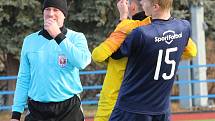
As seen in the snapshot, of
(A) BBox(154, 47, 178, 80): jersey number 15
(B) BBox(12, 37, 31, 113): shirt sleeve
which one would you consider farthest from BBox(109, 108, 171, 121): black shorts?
(B) BBox(12, 37, 31, 113): shirt sleeve

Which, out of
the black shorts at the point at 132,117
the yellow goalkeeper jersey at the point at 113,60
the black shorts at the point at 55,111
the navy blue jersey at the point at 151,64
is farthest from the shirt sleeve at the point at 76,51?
the black shorts at the point at 132,117

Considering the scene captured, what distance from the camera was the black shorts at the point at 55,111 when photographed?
4586 mm

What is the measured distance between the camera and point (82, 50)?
4.50 metres

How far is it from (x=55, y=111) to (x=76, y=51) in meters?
0.54

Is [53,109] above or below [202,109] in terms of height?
above

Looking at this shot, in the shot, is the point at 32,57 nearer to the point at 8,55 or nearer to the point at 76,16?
the point at 76,16

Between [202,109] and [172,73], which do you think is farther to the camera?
[202,109]

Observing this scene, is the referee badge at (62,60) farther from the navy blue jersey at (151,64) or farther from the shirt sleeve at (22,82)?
the navy blue jersey at (151,64)

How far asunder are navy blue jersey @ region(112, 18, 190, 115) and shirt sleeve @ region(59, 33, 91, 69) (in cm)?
48

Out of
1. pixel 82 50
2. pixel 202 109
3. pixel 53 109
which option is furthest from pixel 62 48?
pixel 202 109

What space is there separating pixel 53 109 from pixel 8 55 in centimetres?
1196

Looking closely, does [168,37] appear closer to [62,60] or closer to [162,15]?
[162,15]

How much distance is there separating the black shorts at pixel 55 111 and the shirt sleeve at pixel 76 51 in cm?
36

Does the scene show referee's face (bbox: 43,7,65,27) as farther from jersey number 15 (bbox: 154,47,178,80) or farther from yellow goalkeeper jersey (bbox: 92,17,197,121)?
jersey number 15 (bbox: 154,47,178,80)
